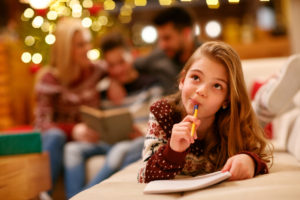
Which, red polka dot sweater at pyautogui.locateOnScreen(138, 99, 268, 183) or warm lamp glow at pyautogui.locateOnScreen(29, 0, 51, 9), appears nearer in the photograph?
red polka dot sweater at pyautogui.locateOnScreen(138, 99, 268, 183)

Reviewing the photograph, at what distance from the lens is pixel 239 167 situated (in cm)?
104

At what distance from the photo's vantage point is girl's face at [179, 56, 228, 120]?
42.6 inches

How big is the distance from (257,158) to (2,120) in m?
2.40

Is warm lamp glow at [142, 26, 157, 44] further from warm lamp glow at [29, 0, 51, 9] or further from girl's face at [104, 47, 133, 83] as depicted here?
girl's face at [104, 47, 133, 83]

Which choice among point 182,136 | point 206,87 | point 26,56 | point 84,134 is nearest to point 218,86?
point 206,87

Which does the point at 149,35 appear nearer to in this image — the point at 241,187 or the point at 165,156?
the point at 165,156

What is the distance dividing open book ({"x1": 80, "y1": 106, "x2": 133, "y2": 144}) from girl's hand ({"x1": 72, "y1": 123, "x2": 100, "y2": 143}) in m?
0.05

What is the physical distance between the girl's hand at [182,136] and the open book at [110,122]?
1111 millimetres

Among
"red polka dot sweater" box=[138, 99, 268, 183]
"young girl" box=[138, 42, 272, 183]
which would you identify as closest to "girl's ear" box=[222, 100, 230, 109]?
"young girl" box=[138, 42, 272, 183]

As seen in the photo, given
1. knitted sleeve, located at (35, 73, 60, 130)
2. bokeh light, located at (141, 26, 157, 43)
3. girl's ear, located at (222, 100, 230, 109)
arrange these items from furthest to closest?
bokeh light, located at (141, 26, 157, 43) → knitted sleeve, located at (35, 73, 60, 130) → girl's ear, located at (222, 100, 230, 109)

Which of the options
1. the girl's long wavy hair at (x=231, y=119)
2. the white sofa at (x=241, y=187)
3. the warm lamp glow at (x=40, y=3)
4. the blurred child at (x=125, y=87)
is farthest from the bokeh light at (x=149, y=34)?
the girl's long wavy hair at (x=231, y=119)

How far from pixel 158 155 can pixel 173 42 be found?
54.7 inches

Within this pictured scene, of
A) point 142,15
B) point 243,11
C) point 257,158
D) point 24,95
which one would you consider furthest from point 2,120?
point 243,11

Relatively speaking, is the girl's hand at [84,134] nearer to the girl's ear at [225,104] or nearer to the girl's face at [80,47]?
A: the girl's face at [80,47]
